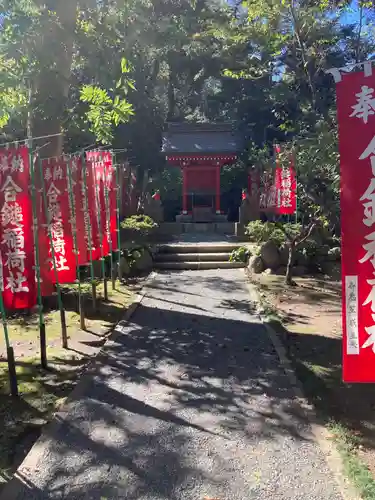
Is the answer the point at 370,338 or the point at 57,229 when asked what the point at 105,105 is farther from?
the point at 370,338

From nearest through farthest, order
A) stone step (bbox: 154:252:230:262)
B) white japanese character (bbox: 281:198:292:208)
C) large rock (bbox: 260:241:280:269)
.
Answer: white japanese character (bbox: 281:198:292:208) < large rock (bbox: 260:241:280:269) < stone step (bbox: 154:252:230:262)

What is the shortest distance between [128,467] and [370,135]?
10.0 ft

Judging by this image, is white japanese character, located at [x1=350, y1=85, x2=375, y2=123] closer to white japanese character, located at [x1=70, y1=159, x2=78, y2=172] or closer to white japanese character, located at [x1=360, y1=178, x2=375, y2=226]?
white japanese character, located at [x1=360, y1=178, x2=375, y2=226]

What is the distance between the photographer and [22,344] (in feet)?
22.6

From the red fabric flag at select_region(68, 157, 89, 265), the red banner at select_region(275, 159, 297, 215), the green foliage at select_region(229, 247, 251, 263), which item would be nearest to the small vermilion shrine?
the green foliage at select_region(229, 247, 251, 263)

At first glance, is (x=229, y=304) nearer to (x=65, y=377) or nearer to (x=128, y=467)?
(x=65, y=377)

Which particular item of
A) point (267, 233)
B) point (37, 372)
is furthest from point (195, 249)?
point (37, 372)

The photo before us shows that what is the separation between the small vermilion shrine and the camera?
22453 millimetres

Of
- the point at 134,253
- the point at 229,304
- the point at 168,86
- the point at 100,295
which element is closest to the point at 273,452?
the point at 229,304

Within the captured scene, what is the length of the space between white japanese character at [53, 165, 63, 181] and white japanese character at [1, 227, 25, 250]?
211 cm

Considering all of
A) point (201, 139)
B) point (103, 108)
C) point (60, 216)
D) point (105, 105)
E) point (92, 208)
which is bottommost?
point (60, 216)

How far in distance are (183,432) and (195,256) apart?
33.0 feet

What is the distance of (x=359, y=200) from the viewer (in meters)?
3.38

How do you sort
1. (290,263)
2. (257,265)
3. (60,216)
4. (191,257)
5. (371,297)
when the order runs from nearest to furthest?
1. (371,297)
2. (60,216)
3. (290,263)
4. (257,265)
5. (191,257)
